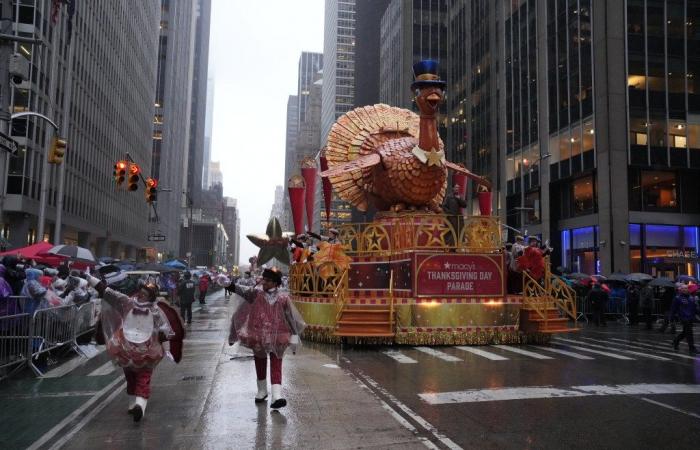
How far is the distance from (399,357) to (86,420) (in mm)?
6366

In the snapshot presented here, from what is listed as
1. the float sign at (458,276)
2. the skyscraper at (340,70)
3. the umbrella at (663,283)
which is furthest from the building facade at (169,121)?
the float sign at (458,276)

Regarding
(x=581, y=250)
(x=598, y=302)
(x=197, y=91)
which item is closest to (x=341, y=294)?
(x=598, y=302)

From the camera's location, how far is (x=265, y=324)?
7246 mm

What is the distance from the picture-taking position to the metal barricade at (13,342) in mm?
8898

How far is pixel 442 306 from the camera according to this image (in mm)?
13172

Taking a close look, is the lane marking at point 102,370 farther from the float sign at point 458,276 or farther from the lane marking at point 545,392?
the float sign at point 458,276

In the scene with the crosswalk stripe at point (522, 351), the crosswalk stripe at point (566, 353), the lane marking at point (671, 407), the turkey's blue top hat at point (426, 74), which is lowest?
the lane marking at point (671, 407)

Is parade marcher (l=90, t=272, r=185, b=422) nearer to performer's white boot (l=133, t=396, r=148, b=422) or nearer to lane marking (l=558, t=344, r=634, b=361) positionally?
performer's white boot (l=133, t=396, r=148, b=422)

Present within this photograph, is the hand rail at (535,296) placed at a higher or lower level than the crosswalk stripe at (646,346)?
higher

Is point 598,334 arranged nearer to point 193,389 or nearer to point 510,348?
point 510,348

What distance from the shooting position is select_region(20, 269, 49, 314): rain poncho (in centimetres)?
1045

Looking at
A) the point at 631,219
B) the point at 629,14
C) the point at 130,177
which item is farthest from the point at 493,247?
the point at 629,14

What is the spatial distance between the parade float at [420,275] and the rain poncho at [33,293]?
6.14 m

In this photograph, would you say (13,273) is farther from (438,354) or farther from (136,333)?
(438,354)
